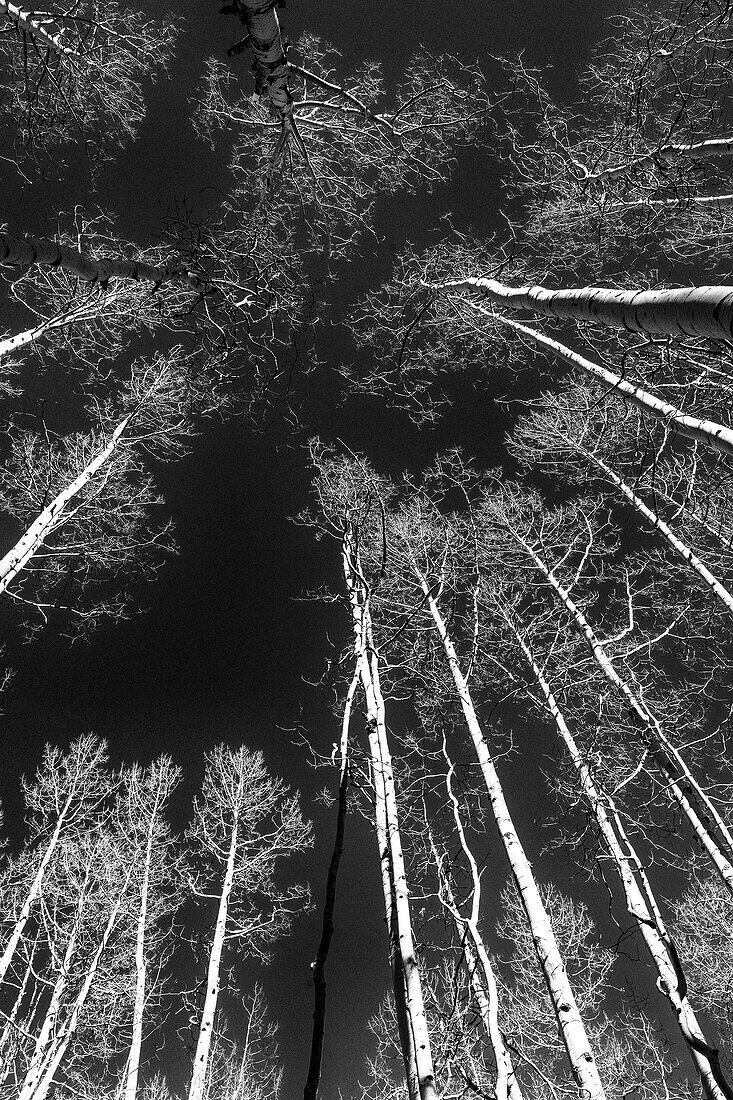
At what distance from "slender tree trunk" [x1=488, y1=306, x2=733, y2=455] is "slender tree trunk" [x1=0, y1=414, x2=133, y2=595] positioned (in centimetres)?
658

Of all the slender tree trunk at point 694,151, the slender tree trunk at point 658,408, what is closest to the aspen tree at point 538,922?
the slender tree trunk at point 658,408

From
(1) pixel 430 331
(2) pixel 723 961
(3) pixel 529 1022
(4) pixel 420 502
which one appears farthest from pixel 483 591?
(2) pixel 723 961

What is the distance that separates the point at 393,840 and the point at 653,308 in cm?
367

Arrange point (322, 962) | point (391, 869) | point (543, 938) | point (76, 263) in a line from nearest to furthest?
point (322, 962) → point (391, 869) → point (543, 938) → point (76, 263)

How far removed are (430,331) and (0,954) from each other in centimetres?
1229

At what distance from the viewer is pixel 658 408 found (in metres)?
5.49

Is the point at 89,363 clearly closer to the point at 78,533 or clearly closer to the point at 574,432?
the point at 78,533

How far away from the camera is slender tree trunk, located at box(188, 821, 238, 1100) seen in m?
7.92

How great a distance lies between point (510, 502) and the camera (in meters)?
11.0

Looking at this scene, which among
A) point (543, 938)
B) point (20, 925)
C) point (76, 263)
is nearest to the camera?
point (543, 938)

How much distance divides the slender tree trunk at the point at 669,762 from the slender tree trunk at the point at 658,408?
3580 millimetres

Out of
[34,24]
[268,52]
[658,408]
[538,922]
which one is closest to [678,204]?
[658,408]

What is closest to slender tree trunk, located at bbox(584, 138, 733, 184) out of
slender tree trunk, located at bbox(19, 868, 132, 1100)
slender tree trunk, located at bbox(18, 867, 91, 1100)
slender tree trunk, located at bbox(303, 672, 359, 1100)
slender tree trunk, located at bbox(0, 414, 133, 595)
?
slender tree trunk, located at bbox(303, 672, 359, 1100)

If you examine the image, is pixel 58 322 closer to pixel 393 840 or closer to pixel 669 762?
pixel 393 840
